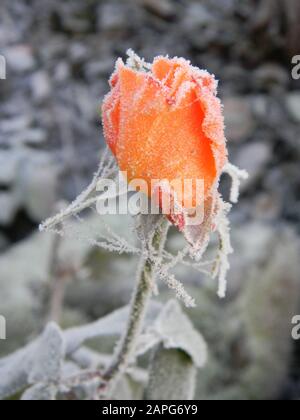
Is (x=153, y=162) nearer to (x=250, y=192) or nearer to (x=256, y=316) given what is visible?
(x=256, y=316)

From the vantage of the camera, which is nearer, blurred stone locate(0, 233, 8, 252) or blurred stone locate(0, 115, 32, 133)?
blurred stone locate(0, 233, 8, 252)

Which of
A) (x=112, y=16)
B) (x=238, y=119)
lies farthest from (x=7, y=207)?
(x=112, y=16)

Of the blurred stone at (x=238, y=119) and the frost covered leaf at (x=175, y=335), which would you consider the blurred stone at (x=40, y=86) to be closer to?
the blurred stone at (x=238, y=119)

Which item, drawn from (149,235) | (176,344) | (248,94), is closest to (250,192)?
(248,94)

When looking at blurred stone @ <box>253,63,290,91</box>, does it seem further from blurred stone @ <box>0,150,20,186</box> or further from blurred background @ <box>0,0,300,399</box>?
blurred stone @ <box>0,150,20,186</box>

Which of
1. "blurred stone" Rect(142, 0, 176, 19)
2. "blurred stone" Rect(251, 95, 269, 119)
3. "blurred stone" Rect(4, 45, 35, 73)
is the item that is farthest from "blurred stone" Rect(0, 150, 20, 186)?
"blurred stone" Rect(142, 0, 176, 19)

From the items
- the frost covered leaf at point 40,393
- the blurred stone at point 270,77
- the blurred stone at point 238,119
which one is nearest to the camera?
the frost covered leaf at point 40,393

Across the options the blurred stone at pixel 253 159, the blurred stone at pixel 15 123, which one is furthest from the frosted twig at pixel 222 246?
the blurred stone at pixel 15 123
